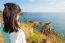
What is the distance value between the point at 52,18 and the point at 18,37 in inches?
18.7

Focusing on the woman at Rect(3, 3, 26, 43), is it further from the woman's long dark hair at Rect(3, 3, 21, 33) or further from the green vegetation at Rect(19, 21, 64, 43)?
the green vegetation at Rect(19, 21, 64, 43)

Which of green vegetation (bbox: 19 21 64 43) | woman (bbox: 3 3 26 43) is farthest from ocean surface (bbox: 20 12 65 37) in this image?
woman (bbox: 3 3 26 43)

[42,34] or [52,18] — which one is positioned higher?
[52,18]

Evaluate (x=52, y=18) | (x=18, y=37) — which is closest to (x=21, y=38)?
(x=18, y=37)

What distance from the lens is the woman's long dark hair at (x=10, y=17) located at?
2.52 m

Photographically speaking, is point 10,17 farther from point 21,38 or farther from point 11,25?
point 21,38

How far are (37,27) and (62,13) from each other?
31cm

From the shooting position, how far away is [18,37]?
249 centimetres

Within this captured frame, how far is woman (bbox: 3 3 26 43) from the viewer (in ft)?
8.25

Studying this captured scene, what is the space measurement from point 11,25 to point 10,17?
80 mm

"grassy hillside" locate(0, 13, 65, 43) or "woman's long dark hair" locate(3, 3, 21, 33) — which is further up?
"woman's long dark hair" locate(3, 3, 21, 33)

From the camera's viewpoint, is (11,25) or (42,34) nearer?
(11,25)

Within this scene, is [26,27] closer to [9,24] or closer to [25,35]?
[25,35]

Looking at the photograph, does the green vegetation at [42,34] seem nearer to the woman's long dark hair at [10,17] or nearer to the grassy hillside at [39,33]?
the grassy hillside at [39,33]
